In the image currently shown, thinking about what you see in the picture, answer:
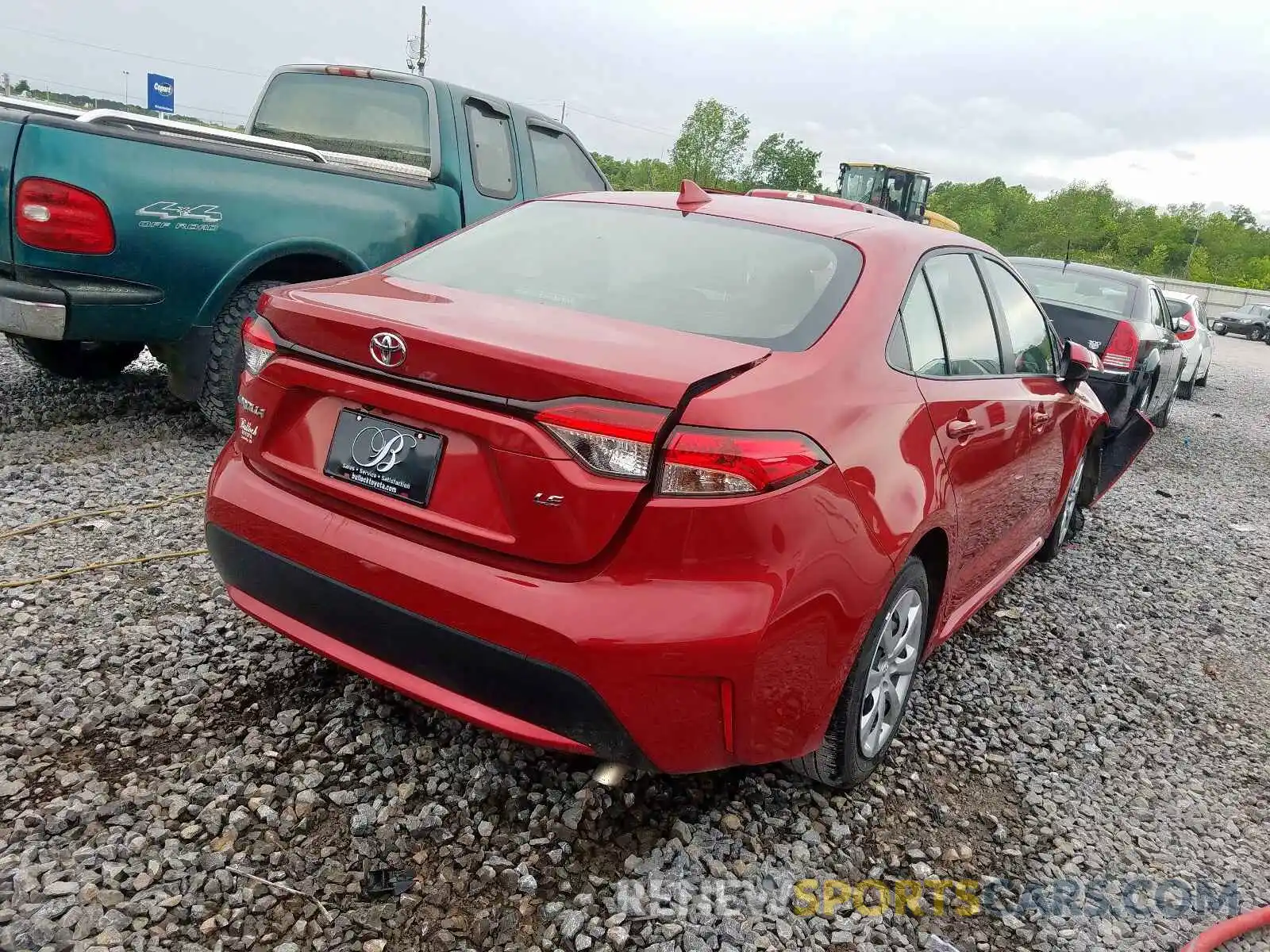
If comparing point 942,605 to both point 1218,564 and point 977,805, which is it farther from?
point 1218,564

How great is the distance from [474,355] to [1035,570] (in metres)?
3.87

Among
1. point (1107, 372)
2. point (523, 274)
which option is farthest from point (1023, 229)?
point (523, 274)

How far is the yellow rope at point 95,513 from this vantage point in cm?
361

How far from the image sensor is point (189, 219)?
411cm

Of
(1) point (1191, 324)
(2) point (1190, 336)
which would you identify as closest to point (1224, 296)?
(1) point (1191, 324)

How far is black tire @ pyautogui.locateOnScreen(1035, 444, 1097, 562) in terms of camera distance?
4.73 meters

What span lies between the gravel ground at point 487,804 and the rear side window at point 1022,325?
1.16 metres

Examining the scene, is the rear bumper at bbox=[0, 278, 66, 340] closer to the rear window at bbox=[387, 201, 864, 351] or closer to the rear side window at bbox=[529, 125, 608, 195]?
the rear window at bbox=[387, 201, 864, 351]

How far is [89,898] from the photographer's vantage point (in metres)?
1.95

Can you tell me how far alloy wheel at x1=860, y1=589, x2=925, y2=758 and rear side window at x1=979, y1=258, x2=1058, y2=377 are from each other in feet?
3.85

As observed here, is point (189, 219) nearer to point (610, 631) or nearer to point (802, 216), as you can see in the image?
point (802, 216)

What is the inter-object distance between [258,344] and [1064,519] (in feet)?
13.5

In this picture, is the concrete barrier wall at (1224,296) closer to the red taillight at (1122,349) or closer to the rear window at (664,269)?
the red taillight at (1122,349)

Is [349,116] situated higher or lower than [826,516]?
higher
